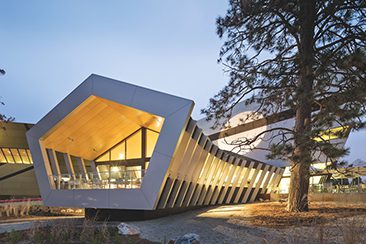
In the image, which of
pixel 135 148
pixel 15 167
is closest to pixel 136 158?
pixel 135 148

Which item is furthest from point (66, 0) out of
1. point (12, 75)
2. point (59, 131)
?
point (59, 131)

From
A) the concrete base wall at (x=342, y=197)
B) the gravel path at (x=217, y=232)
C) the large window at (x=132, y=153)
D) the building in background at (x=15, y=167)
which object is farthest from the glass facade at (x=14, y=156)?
the concrete base wall at (x=342, y=197)

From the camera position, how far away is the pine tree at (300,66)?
10000 mm

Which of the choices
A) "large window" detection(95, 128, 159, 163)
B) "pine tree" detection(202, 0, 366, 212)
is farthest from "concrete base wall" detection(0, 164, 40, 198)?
"pine tree" detection(202, 0, 366, 212)

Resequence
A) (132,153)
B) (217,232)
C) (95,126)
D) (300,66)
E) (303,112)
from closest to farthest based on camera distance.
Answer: (217,232)
(300,66)
(303,112)
(95,126)
(132,153)

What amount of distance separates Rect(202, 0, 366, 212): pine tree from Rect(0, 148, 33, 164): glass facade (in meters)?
21.4

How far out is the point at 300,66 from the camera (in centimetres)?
1134

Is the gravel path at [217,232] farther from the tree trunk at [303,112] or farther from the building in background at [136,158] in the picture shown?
the tree trunk at [303,112]

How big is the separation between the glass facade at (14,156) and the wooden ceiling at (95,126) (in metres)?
9.76

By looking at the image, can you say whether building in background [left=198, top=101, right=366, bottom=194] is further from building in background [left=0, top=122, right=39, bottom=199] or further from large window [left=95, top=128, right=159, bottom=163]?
building in background [left=0, top=122, right=39, bottom=199]

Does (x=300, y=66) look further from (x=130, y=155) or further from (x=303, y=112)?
(x=130, y=155)

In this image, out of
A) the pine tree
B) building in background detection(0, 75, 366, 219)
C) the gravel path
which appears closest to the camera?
the gravel path

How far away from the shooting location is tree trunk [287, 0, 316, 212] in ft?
33.0

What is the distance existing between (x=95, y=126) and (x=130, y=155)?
12.0ft
